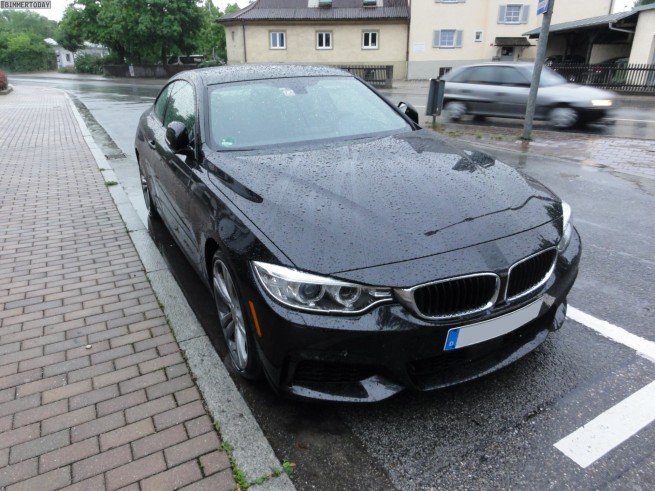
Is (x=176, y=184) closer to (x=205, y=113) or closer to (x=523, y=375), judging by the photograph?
(x=205, y=113)

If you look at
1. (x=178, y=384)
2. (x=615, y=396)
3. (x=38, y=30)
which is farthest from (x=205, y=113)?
(x=38, y=30)

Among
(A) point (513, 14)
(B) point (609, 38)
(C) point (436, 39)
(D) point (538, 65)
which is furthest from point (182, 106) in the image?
(A) point (513, 14)

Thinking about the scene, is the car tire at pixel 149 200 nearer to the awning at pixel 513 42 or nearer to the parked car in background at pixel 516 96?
the parked car in background at pixel 516 96

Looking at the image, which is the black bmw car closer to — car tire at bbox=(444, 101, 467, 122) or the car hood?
the car hood

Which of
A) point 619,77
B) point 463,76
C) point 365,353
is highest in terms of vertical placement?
point 463,76

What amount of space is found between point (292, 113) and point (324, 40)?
38200 mm

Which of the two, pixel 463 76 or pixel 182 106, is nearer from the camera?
pixel 182 106

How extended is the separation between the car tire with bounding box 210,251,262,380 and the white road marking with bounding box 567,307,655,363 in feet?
7.38

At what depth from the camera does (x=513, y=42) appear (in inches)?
1390

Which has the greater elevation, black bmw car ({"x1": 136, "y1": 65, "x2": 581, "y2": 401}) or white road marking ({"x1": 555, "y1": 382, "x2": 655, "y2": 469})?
black bmw car ({"x1": 136, "y1": 65, "x2": 581, "y2": 401})

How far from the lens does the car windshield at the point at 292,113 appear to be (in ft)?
11.3

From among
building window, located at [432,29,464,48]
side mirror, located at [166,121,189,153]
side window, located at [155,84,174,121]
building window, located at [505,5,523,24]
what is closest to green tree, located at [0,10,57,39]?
building window, located at [432,29,464,48]

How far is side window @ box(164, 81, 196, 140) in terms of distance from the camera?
12.0 feet

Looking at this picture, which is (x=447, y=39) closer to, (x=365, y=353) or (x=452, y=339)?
(x=452, y=339)
